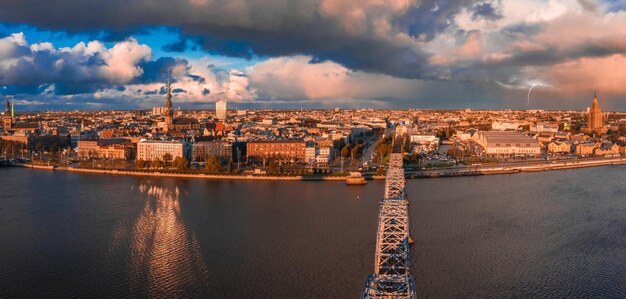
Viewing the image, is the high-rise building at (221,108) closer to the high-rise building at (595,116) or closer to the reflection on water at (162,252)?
the high-rise building at (595,116)

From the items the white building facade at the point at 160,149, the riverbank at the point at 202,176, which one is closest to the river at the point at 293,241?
the riverbank at the point at 202,176

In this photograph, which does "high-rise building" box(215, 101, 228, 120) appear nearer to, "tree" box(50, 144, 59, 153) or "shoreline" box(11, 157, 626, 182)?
"tree" box(50, 144, 59, 153)

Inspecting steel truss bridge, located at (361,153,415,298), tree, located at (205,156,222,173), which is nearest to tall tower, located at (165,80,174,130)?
tree, located at (205,156,222,173)

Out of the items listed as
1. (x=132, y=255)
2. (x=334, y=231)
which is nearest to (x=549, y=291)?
(x=334, y=231)

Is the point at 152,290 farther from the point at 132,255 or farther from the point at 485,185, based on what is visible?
the point at 485,185

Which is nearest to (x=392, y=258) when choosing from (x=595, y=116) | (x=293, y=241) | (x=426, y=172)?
(x=293, y=241)

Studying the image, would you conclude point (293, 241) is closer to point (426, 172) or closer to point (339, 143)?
point (426, 172)
